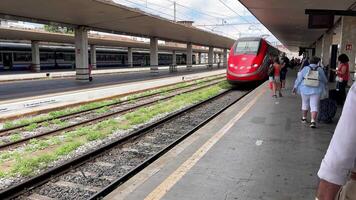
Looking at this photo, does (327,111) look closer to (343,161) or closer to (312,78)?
(312,78)

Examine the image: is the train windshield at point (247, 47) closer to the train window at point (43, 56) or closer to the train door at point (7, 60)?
the train door at point (7, 60)

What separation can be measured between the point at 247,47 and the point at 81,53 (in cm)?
1221

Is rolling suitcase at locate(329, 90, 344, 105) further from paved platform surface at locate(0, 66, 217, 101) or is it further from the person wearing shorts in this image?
paved platform surface at locate(0, 66, 217, 101)

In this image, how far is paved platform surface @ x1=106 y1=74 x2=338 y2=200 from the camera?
4284 millimetres

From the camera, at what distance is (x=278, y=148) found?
6.45m

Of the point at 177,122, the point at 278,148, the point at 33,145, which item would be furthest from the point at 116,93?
the point at 278,148

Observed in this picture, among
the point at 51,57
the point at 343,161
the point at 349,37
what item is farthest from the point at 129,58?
the point at 343,161

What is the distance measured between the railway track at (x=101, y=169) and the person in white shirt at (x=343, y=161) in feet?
12.3

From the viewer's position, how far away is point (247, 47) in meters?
20.3

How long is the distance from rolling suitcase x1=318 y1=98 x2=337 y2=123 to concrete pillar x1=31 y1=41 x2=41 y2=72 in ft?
113

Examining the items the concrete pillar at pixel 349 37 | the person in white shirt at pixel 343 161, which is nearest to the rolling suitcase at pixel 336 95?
the concrete pillar at pixel 349 37

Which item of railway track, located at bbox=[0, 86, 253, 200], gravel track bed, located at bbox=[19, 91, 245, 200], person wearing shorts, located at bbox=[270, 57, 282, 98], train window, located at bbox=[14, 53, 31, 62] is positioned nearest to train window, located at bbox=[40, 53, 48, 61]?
train window, located at bbox=[14, 53, 31, 62]

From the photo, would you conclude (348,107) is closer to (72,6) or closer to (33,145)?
(33,145)

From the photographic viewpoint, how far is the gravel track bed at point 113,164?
5.61 meters
